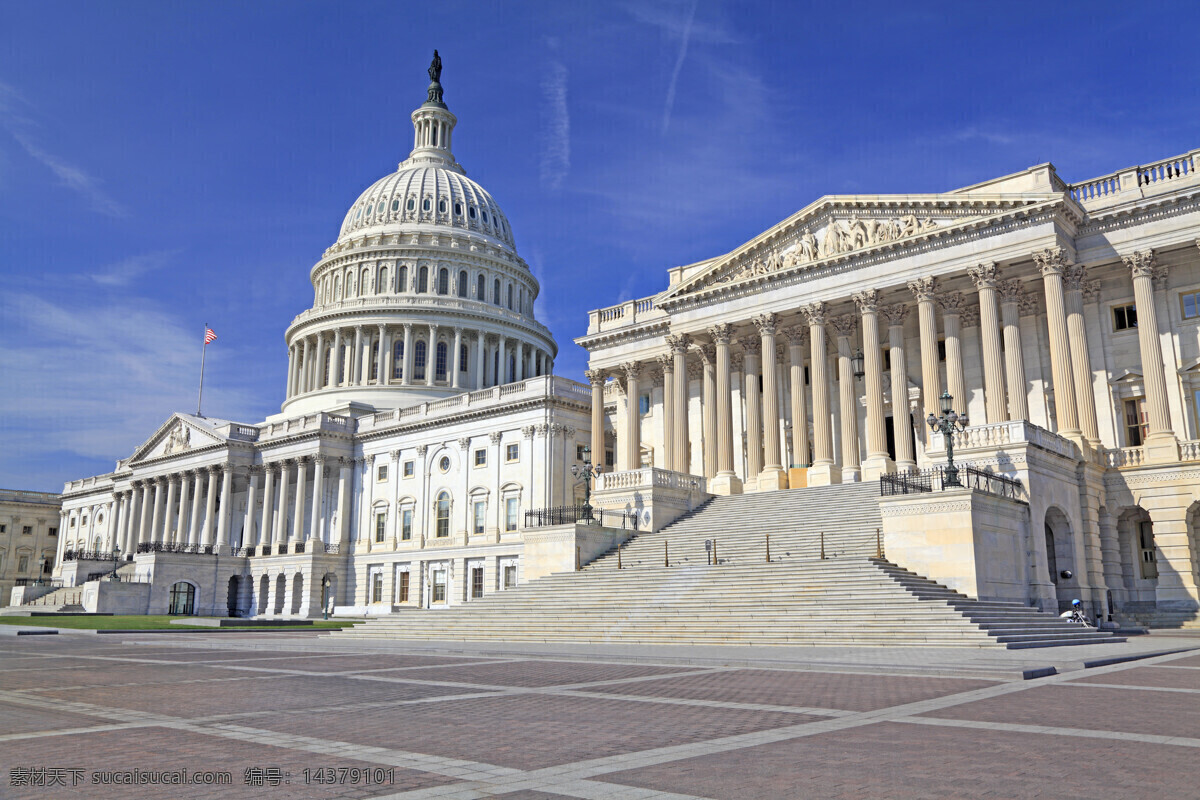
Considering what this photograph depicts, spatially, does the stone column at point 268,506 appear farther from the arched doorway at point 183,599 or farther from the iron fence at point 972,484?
the iron fence at point 972,484

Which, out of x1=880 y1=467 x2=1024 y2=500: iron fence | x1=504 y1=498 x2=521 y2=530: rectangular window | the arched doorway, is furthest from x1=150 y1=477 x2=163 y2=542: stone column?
x1=880 y1=467 x2=1024 y2=500: iron fence

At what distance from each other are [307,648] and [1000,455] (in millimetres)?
25869

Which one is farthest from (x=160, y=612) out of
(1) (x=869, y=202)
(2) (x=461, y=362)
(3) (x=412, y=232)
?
(1) (x=869, y=202)

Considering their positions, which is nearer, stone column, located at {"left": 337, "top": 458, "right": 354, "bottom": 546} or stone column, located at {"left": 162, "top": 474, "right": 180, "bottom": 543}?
stone column, located at {"left": 337, "top": 458, "right": 354, "bottom": 546}

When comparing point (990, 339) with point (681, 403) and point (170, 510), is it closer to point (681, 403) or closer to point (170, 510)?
point (681, 403)

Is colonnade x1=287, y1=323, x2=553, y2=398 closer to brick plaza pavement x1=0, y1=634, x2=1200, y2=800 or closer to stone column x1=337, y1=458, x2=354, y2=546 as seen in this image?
stone column x1=337, y1=458, x2=354, y2=546

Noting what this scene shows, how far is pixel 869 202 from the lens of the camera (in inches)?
1907

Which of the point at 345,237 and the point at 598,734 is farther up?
the point at 345,237

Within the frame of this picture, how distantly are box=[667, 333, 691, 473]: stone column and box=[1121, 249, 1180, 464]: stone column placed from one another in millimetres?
23009

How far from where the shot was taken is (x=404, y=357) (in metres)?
105

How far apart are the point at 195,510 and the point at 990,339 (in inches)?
3136

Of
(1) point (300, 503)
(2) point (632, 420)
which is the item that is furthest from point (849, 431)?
(1) point (300, 503)

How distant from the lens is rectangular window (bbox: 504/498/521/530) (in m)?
73.1

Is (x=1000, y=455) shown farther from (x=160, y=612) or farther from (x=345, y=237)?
(x=345, y=237)
